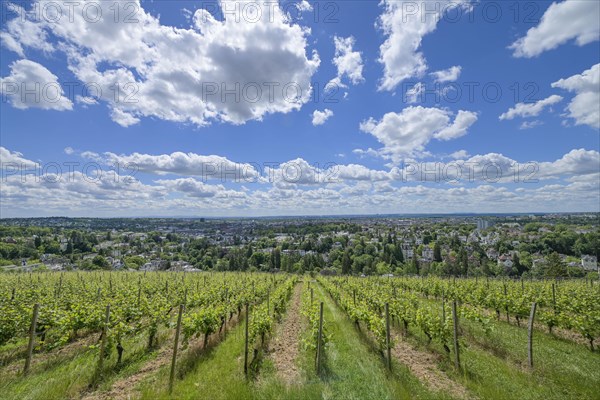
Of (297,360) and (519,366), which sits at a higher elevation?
(519,366)

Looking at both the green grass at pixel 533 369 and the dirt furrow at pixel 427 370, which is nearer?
the green grass at pixel 533 369

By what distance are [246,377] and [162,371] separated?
2305 millimetres

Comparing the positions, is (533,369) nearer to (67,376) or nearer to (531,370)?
(531,370)

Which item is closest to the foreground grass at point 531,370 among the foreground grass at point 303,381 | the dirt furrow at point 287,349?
the foreground grass at point 303,381

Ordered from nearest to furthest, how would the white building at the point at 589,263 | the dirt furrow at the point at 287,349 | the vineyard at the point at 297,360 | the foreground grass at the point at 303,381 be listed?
the foreground grass at the point at 303,381 → the vineyard at the point at 297,360 → the dirt furrow at the point at 287,349 → the white building at the point at 589,263

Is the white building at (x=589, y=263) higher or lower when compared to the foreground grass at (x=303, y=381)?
lower

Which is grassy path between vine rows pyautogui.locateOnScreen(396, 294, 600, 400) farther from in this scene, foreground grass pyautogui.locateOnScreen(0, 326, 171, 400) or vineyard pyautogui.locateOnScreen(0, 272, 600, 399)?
foreground grass pyautogui.locateOnScreen(0, 326, 171, 400)

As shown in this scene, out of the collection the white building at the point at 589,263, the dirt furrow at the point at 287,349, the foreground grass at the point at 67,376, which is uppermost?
the foreground grass at the point at 67,376

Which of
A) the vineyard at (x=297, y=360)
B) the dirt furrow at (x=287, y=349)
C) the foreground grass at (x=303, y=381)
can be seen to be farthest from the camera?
the dirt furrow at (x=287, y=349)

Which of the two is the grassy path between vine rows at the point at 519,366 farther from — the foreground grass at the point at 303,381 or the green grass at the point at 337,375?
the foreground grass at the point at 303,381

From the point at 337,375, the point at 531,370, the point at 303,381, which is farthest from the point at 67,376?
the point at 531,370

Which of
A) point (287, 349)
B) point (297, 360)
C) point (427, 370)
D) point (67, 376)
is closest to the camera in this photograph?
point (67, 376)

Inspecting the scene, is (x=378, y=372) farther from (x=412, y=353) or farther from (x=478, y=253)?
(x=478, y=253)

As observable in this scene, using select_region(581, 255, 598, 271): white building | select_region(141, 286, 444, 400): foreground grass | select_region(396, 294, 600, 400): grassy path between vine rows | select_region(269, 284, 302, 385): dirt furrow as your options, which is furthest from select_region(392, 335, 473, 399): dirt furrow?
select_region(581, 255, 598, 271): white building
